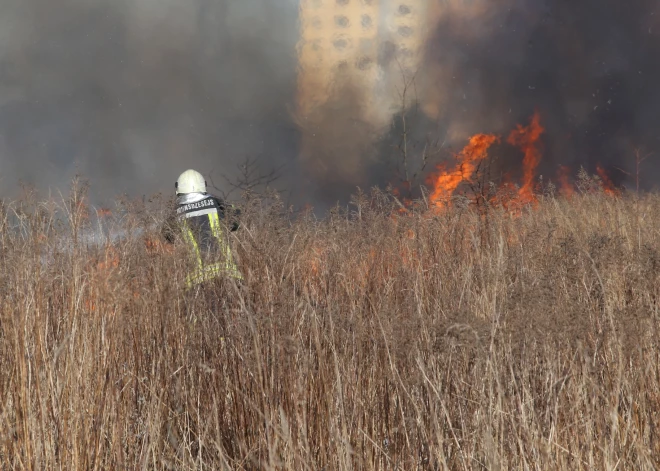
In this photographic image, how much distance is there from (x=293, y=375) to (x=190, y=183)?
3.91 meters

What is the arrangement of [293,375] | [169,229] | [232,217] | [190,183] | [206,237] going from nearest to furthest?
[293,375] → [169,229] → [232,217] → [206,237] → [190,183]

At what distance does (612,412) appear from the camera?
1.76 metres

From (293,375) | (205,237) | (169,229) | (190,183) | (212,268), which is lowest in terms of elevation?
(293,375)

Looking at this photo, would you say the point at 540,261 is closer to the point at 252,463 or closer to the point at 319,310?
the point at 319,310

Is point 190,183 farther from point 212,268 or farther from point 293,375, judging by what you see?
point 293,375

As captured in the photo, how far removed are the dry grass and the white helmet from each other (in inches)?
114

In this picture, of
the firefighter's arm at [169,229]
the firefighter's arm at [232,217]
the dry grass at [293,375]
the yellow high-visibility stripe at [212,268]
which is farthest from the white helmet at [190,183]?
the dry grass at [293,375]

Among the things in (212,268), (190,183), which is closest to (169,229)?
(212,268)

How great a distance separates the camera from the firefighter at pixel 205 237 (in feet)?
9.39

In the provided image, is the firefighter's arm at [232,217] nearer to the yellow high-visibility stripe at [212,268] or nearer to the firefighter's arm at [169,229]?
the yellow high-visibility stripe at [212,268]

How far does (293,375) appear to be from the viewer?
2230 mm

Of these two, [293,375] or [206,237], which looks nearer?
[293,375]

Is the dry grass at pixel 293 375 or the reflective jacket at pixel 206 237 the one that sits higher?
the reflective jacket at pixel 206 237

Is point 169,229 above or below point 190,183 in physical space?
below
